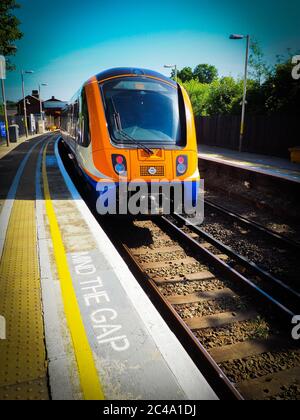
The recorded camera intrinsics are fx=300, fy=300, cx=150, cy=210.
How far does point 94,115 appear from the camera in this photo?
6.12 m

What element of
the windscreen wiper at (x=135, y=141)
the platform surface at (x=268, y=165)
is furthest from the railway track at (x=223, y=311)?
the platform surface at (x=268, y=165)

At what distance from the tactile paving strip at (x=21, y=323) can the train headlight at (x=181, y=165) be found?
305cm

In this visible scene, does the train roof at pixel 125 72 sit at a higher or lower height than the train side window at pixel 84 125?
higher

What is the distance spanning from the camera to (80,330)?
2676mm

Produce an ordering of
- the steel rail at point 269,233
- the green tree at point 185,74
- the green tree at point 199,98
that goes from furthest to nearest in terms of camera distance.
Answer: the green tree at point 185,74
the green tree at point 199,98
the steel rail at point 269,233

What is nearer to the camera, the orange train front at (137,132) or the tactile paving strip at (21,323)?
the tactile paving strip at (21,323)

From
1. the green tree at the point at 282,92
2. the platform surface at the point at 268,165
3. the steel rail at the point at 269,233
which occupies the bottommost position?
the steel rail at the point at 269,233

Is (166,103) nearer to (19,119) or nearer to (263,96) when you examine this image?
(263,96)

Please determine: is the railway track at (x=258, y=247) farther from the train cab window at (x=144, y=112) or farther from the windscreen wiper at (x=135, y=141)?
the train cab window at (x=144, y=112)

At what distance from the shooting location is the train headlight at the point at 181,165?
6.15m

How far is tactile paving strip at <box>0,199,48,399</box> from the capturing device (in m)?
2.12

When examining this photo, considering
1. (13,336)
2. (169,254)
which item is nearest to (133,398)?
(13,336)

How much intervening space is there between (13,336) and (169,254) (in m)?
3.54

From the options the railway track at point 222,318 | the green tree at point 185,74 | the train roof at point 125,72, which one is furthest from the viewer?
the green tree at point 185,74
